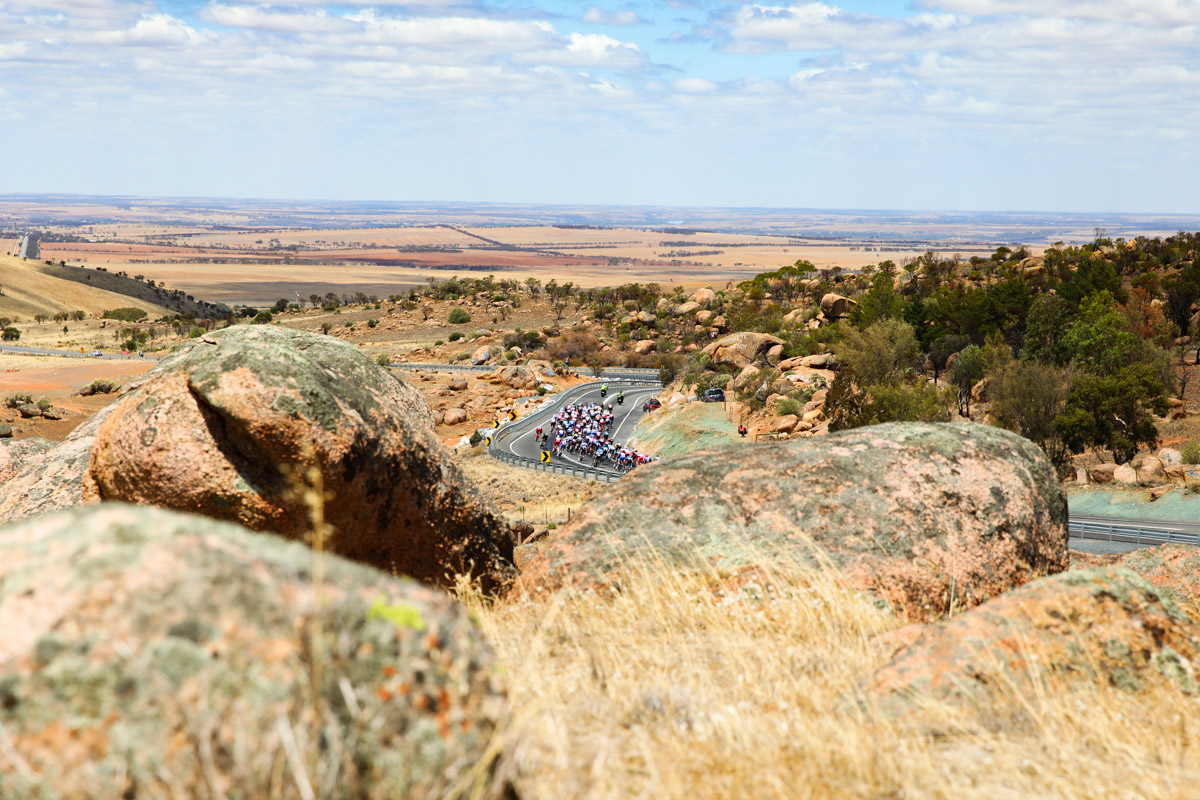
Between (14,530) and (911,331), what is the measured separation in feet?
211

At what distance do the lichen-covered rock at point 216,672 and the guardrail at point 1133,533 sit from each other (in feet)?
106

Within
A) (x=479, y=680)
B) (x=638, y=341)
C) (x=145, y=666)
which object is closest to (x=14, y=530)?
(x=145, y=666)

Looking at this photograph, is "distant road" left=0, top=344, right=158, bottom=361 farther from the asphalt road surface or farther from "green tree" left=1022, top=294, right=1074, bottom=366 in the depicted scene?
"green tree" left=1022, top=294, right=1074, bottom=366

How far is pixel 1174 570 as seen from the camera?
1013cm

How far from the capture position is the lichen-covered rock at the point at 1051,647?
5062 mm

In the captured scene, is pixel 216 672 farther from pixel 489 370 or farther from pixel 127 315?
pixel 127 315

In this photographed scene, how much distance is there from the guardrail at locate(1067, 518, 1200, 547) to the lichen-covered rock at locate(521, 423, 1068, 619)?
79.8 feet

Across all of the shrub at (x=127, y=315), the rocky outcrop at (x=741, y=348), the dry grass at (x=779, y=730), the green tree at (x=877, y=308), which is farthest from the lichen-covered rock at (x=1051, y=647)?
the shrub at (x=127, y=315)

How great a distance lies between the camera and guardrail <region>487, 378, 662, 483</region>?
4303 centimetres

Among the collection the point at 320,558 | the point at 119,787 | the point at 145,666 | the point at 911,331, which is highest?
the point at 320,558

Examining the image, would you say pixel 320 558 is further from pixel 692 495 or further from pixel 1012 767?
pixel 692 495

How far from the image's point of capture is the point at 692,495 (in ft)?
29.9

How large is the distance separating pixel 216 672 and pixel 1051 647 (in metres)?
4.72

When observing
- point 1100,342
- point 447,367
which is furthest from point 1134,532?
point 447,367
